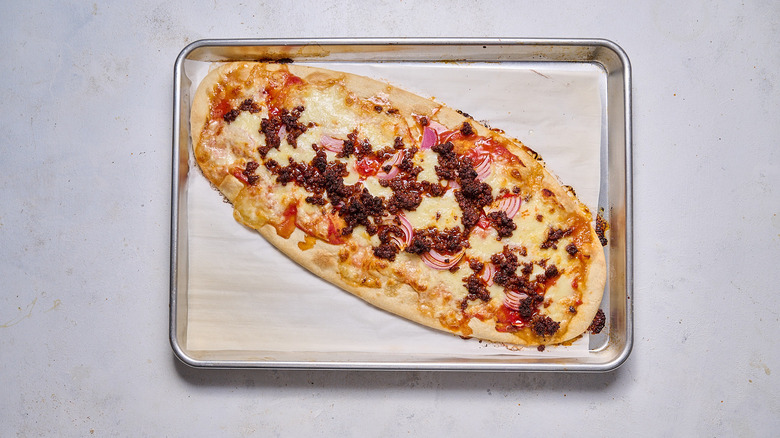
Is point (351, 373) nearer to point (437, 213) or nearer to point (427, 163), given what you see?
point (437, 213)

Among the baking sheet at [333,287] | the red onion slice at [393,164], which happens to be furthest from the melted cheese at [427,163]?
the baking sheet at [333,287]

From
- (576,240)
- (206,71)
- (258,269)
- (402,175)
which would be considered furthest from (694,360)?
(206,71)

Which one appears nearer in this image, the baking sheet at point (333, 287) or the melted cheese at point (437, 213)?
the melted cheese at point (437, 213)

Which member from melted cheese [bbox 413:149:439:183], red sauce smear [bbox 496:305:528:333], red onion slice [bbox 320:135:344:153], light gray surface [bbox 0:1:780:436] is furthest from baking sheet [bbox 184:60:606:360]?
red onion slice [bbox 320:135:344:153]

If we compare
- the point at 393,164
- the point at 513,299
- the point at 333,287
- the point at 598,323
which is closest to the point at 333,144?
the point at 393,164

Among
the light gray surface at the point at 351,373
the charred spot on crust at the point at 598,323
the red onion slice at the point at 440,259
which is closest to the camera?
the red onion slice at the point at 440,259

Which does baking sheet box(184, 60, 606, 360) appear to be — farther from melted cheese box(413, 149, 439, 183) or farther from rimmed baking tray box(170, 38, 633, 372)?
melted cheese box(413, 149, 439, 183)

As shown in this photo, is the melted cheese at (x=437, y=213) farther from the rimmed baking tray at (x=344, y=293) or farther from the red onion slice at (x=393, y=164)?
the rimmed baking tray at (x=344, y=293)
